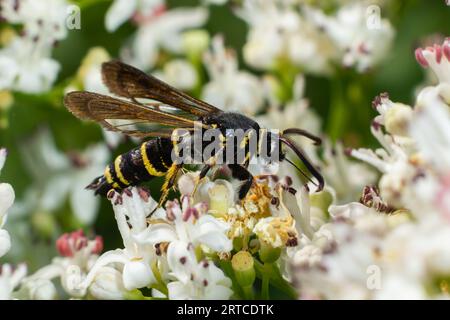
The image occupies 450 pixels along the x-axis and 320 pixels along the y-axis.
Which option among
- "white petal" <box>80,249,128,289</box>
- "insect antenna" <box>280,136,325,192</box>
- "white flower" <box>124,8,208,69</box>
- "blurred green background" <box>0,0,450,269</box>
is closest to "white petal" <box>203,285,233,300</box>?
"white petal" <box>80,249,128,289</box>

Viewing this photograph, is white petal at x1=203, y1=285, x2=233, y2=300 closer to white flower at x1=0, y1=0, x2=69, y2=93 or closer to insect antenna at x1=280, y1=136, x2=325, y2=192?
insect antenna at x1=280, y1=136, x2=325, y2=192

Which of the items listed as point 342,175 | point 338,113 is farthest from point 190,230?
point 338,113

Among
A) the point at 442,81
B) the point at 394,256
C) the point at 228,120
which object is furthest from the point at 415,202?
the point at 228,120

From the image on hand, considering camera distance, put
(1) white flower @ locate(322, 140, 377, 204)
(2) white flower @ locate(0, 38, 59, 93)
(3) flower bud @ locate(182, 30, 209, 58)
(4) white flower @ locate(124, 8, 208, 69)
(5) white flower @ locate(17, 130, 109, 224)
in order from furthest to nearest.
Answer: (4) white flower @ locate(124, 8, 208, 69) < (3) flower bud @ locate(182, 30, 209, 58) < (5) white flower @ locate(17, 130, 109, 224) < (2) white flower @ locate(0, 38, 59, 93) < (1) white flower @ locate(322, 140, 377, 204)

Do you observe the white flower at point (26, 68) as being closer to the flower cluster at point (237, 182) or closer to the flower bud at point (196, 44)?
the flower cluster at point (237, 182)

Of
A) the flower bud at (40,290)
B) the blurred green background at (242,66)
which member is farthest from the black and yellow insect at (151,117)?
the blurred green background at (242,66)

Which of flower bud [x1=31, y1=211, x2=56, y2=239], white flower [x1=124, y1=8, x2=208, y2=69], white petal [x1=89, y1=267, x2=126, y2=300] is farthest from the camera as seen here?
white flower [x1=124, y1=8, x2=208, y2=69]
